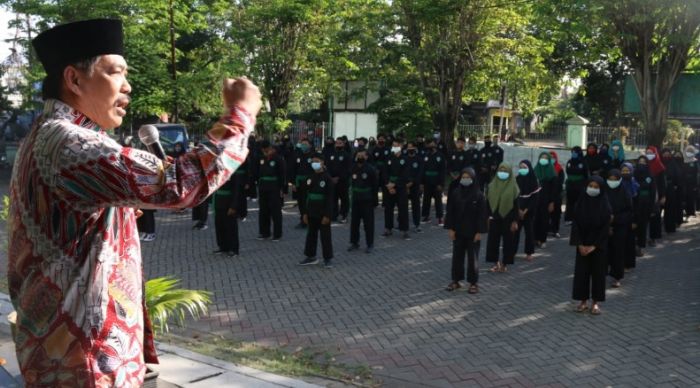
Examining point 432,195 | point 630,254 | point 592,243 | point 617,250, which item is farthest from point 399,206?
point 592,243

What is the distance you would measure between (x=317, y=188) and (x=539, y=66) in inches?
518

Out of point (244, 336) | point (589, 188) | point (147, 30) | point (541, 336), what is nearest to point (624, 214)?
point (589, 188)

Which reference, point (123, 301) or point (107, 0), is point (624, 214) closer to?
point (123, 301)

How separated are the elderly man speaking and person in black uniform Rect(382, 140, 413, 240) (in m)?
11.3

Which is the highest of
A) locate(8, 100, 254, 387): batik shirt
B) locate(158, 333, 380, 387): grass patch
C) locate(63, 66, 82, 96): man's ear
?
locate(63, 66, 82, 96): man's ear

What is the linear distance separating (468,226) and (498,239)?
183 cm

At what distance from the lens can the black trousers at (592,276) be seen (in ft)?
25.8

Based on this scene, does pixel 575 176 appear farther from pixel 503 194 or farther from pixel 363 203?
pixel 363 203

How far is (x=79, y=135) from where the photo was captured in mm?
1624

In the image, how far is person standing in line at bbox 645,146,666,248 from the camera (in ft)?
41.1

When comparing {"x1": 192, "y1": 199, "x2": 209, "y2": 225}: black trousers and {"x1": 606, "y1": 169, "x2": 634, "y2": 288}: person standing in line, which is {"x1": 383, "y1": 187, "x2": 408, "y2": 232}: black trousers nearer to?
{"x1": 192, "y1": 199, "x2": 209, "y2": 225}: black trousers

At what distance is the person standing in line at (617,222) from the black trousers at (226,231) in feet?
19.6

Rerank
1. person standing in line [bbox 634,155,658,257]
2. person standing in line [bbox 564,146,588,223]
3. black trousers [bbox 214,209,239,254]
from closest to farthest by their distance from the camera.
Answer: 1. black trousers [bbox 214,209,239,254]
2. person standing in line [bbox 634,155,658,257]
3. person standing in line [bbox 564,146,588,223]

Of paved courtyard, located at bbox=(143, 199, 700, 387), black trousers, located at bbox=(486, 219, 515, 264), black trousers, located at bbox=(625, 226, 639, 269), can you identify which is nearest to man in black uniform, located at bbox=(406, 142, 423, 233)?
paved courtyard, located at bbox=(143, 199, 700, 387)
